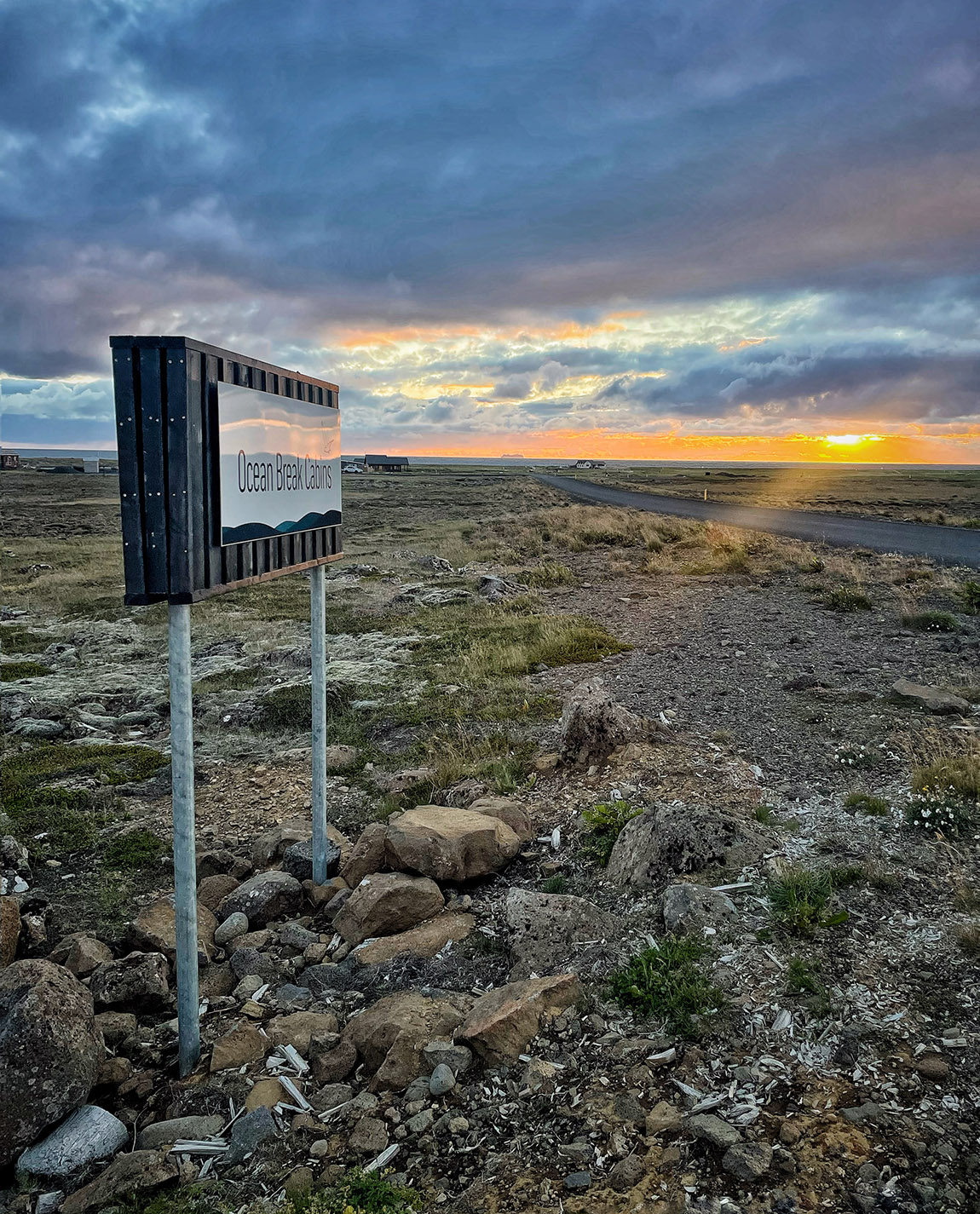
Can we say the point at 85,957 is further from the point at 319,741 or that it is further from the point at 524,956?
the point at 524,956

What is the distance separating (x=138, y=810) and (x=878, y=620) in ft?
39.1

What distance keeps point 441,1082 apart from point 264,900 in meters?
2.37

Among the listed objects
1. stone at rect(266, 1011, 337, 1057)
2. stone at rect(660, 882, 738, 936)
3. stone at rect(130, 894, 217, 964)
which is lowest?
stone at rect(130, 894, 217, 964)

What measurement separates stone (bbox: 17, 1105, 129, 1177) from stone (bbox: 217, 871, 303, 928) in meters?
1.88

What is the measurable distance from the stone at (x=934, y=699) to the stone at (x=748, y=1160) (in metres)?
6.48

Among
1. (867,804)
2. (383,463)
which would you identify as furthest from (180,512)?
(383,463)

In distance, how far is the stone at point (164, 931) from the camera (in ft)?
15.8

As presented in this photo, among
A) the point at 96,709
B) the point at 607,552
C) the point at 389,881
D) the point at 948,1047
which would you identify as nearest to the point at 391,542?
the point at 607,552

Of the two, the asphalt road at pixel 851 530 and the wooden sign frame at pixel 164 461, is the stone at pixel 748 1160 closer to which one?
the wooden sign frame at pixel 164 461

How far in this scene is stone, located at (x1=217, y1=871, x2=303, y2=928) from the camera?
208 inches

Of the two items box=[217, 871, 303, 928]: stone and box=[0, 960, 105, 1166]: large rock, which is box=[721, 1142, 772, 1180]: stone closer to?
box=[0, 960, 105, 1166]: large rock

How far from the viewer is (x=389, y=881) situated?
5.09m

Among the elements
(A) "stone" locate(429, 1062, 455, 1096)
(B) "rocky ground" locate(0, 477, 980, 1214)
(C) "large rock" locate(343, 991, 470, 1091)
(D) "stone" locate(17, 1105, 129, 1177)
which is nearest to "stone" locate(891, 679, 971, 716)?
(B) "rocky ground" locate(0, 477, 980, 1214)

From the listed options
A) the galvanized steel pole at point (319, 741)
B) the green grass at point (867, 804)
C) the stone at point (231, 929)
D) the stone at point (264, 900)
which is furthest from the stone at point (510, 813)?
the green grass at point (867, 804)
